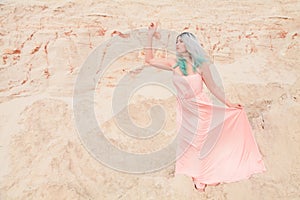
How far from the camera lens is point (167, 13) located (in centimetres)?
561

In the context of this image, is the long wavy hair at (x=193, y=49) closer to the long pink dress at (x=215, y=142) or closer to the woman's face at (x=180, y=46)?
the woman's face at (x=180, y=46)

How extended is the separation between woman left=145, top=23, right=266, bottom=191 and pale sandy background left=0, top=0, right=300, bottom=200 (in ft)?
0.32

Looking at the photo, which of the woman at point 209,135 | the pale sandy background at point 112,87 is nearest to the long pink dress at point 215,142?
the woman at point 209,135

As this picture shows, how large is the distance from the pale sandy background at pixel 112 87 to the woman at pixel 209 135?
98 mm

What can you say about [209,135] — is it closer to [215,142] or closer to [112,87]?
[215,142]

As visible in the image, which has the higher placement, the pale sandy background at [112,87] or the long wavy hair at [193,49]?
the long wavy hair at [193,49]

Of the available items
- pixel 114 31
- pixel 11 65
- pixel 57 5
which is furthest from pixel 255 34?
pixel 11 65

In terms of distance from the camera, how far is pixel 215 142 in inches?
103

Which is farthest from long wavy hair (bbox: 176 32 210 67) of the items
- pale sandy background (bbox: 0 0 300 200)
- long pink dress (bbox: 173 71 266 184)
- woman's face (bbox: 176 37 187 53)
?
pale sandy background (bbox: 0 0 300 200)

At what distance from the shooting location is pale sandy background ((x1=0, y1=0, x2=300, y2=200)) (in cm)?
269

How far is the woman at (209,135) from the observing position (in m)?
2.51

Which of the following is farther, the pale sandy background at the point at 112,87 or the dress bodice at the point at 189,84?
the pale sandy background at the point at 112,87

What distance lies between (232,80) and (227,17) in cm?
169

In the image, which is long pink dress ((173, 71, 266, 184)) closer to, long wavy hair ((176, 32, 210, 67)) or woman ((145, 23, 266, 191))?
woman ((145, 23, 266, 191))
